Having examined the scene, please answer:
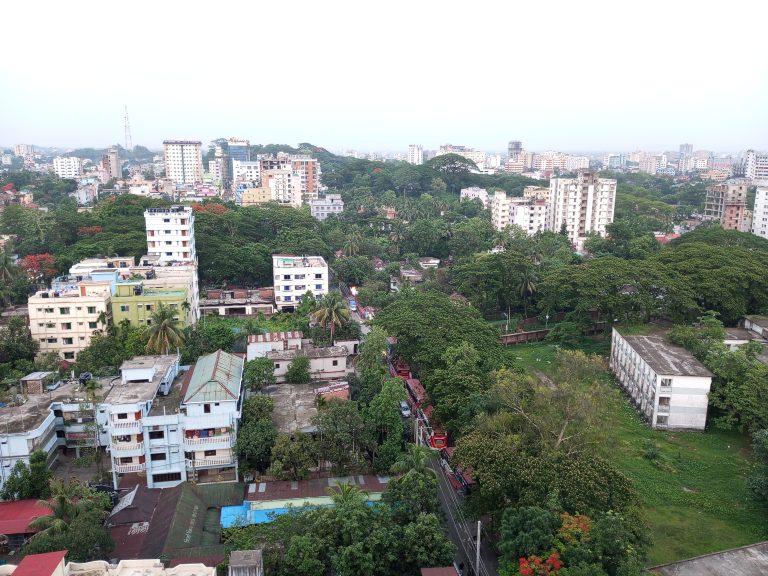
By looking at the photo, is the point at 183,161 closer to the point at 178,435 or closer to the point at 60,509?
the point at 178,435

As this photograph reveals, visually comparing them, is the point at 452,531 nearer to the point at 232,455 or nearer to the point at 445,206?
the point at 232,455

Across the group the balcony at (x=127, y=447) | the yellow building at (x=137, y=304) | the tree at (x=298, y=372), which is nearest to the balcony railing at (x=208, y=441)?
the balcony at (x=127, y=447)

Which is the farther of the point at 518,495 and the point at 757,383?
the point at 757,383

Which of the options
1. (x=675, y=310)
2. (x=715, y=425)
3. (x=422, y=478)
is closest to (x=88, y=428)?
(x=422, y=478)

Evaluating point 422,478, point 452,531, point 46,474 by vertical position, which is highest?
point 422,478

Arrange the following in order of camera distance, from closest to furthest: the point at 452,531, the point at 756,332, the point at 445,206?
1. the point at 452,531
2. the point at 756,332
3. the point at 445,206

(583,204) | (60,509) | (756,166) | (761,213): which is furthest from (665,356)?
(756,166)

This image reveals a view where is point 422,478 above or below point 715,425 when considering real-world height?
above

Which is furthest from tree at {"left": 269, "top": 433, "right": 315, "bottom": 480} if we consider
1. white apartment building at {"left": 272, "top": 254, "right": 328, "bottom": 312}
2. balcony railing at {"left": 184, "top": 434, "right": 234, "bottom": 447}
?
white apartment building at {"left": 272, "top": 254, "right": 328, "bottom": 312}
